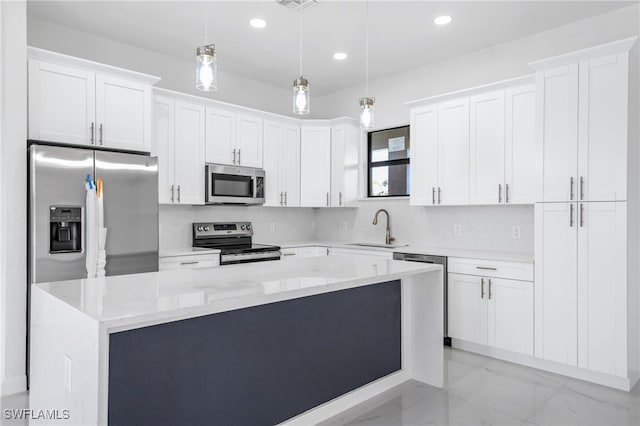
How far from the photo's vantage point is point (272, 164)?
4.96 m

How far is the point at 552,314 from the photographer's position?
327cm

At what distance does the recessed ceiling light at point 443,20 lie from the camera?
11.6 ft

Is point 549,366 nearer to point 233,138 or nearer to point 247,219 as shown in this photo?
point 247,219

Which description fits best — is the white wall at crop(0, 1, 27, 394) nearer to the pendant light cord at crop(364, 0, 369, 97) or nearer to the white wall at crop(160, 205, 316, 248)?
the white wall at crop(160, 205, 316, 248)

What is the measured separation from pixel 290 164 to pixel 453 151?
1986mm

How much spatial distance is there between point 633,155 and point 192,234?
13.5 feet

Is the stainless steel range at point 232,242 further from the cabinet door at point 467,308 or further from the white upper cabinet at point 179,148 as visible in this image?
the cabinet door at point 467,308

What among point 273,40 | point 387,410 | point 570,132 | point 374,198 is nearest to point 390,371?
point 387,410

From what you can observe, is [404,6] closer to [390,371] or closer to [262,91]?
[262,91]

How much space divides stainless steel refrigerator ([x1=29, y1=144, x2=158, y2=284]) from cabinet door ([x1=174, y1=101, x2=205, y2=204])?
0.69 metres

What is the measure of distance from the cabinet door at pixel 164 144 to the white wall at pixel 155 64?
1.82 feet

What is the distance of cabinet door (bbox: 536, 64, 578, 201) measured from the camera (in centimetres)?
322

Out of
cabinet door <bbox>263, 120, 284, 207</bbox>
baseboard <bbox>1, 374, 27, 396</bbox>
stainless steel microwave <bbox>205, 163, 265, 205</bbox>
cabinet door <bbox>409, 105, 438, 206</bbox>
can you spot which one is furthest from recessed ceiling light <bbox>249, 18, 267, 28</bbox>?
baseboard <bbox>1, 374, 27, 396</bbox>

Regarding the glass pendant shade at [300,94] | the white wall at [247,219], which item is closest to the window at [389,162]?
the white wall at [247,219]
